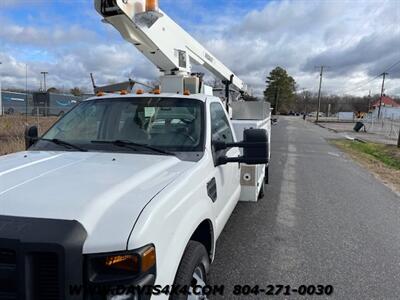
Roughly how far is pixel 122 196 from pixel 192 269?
0.73 m

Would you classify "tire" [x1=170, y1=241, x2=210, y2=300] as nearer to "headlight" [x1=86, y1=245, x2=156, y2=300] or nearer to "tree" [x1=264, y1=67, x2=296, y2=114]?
"headlight" [x1=86, y1=245, x2=156, y2=300]

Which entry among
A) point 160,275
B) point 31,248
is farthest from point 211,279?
point 31,248

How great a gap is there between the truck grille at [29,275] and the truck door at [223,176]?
1817 mm

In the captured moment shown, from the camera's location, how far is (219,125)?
13.3 ft

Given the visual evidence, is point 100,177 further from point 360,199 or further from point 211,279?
point 360,199

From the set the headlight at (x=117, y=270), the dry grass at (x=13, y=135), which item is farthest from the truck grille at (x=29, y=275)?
the dry grass at (x=13, y=135)

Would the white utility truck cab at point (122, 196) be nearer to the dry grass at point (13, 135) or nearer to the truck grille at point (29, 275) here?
the truck grille at point (29, 275)

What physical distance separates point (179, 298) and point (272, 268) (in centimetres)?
204

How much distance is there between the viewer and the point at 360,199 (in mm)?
7273

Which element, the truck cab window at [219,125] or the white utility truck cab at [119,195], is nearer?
the white utility truck cab at [119,195]

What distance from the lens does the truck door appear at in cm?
357

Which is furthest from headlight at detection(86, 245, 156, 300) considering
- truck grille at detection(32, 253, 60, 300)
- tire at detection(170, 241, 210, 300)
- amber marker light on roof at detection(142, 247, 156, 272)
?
tire at detection(170, 241, 210, 300)

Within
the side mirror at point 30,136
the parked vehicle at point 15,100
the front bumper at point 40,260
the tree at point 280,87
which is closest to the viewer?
the front bumper at point 40,260

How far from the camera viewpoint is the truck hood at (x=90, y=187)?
75.2 inches
